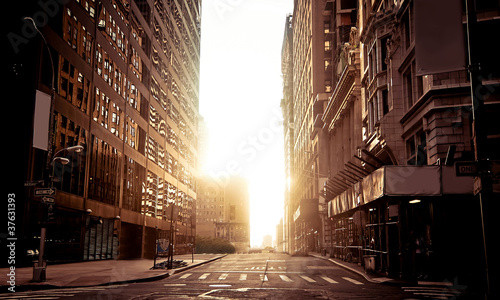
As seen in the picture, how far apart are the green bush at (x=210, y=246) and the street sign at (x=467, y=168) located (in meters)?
118

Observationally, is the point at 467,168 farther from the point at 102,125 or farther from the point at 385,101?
the point at 102,125

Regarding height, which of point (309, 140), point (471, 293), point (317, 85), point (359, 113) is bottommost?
point (471, 293)

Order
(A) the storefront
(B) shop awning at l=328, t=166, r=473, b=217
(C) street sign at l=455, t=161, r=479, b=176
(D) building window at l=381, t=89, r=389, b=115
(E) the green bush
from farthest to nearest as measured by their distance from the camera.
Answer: (E) the green bush < (D) building window at l=381, t=89, r=389, b=115 < (A) the storefront < (B) shop awning at l=328, t=166, r=473, b=217 < (C) street sign at l=455, t=161, r=479, b=176

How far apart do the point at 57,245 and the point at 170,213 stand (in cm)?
1260

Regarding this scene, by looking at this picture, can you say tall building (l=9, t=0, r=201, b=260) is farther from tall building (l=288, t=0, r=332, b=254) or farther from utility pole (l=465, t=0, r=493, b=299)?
tall building (l=288, t=0, r=332, b=254)

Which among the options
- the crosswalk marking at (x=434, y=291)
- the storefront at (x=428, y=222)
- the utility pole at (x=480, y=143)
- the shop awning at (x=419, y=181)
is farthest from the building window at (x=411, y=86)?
the utility pole at (x=480, y=143)

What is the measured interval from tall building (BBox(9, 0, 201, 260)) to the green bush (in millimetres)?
45937

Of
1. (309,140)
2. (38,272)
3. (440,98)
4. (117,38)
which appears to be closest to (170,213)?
(38,272)

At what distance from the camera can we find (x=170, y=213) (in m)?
27.7

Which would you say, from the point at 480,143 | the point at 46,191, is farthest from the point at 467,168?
the point at 46,191

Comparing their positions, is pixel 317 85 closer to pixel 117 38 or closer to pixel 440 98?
pixel 117 38

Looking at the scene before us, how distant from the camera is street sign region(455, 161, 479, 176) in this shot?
10.9 metres

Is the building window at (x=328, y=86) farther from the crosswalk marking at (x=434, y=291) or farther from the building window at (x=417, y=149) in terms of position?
the crosswalk marking at (x=434, y=291)

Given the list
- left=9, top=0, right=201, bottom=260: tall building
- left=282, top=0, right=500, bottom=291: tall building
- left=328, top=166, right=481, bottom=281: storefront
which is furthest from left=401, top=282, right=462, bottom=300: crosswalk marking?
left=9, top=0, right=201, bottom=260: tall building
